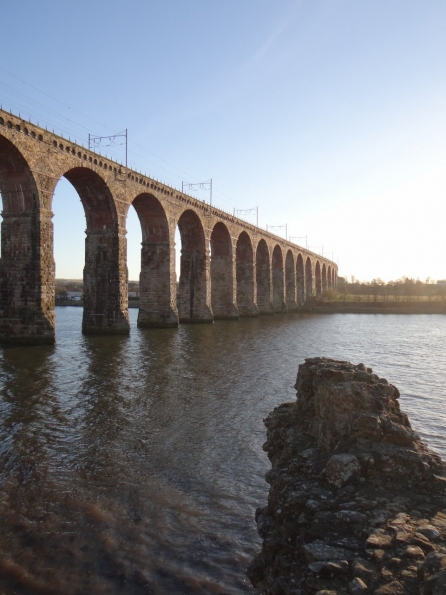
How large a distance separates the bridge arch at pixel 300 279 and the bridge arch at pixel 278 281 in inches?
473

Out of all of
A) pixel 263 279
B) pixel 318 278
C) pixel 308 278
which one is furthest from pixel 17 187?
pixel 318 278

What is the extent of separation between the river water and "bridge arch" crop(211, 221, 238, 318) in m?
32.0

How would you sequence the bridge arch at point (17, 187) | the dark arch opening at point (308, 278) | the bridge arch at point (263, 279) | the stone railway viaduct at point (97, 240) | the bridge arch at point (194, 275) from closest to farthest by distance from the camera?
the bridge arch at point (17, 187) < the stone railway viaduct at point (97, 240) < the bridge arch at point (194, 275) < the bridge arch at point (263, 279) < the dark arch opening at point (308, 278)

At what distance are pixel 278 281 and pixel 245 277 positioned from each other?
1598 centimetres

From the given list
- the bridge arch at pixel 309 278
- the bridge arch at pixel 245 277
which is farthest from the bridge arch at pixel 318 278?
the bridge arch at pixel 245 277

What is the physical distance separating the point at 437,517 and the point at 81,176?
1130 inches

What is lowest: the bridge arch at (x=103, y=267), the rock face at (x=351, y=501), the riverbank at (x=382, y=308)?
the rock face at (x=351, y=501)

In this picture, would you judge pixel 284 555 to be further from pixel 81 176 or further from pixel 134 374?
pixel 81 176

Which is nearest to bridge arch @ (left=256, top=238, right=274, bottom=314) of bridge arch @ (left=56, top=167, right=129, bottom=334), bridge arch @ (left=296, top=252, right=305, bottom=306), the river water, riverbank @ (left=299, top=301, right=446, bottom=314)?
riverbank @ (left=299, top=301, right=446, bottom=314)

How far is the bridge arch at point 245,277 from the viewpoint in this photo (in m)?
58.2

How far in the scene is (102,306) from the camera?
102ft

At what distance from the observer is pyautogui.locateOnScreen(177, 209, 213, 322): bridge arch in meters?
44.2

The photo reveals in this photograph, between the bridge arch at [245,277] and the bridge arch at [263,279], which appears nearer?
the bridge arch at [245,277]

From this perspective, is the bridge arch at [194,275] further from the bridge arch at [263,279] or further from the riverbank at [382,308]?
the riverbank at [382,308]
